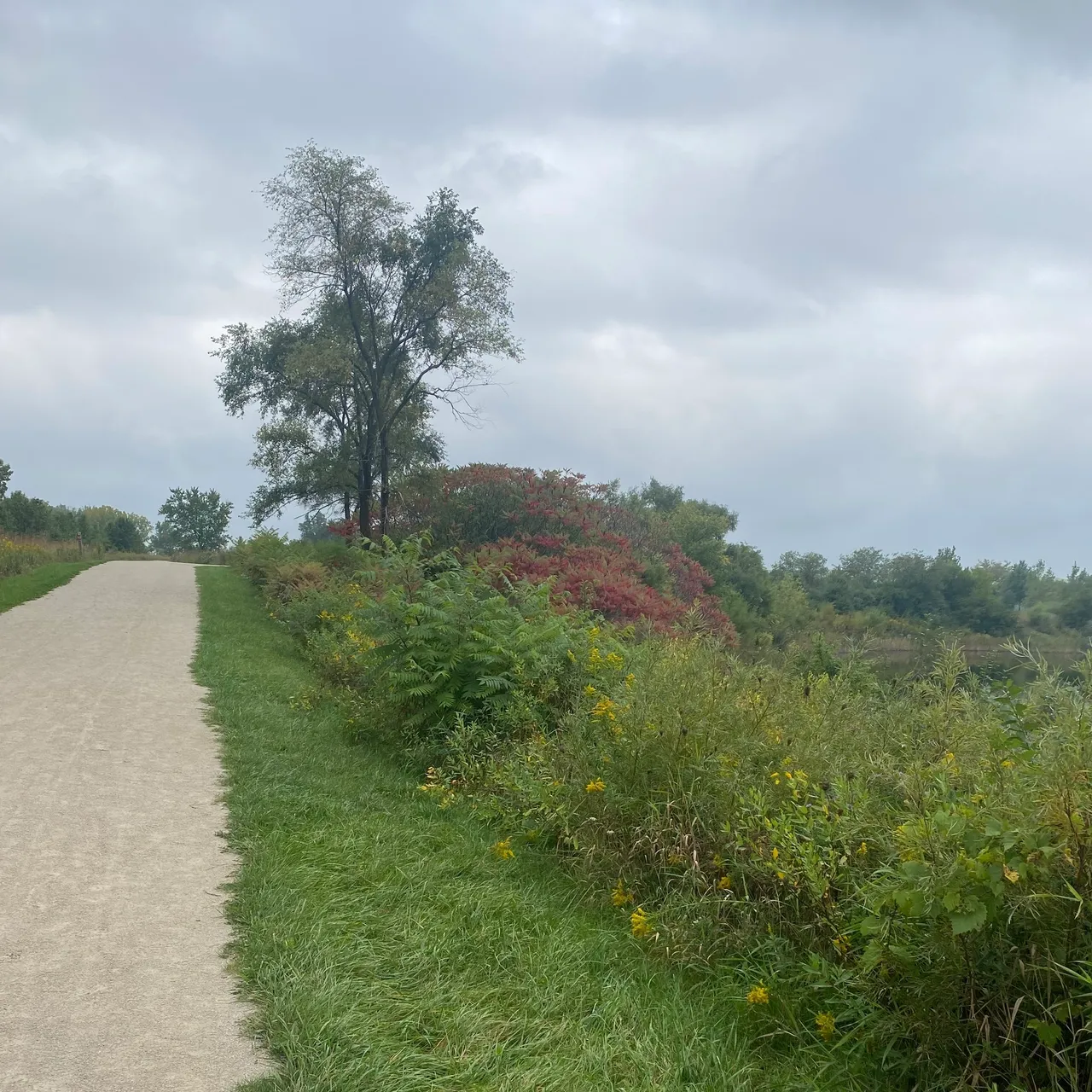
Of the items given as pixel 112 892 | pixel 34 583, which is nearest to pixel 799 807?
pixel 112 892

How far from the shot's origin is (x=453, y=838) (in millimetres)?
5848

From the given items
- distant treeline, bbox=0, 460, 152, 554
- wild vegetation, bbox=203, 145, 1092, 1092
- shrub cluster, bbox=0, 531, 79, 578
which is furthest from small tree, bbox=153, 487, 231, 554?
wild vegetation, bbox=203, 145, 1092, 1092

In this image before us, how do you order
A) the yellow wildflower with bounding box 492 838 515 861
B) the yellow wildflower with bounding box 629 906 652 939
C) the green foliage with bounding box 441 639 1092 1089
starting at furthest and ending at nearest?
the yellow wildflower with bounding box 492 838 515 861, the yellow wildflower with bounding box 629 906 652 939, the green foliage with bounding box 441 639 1092 1089

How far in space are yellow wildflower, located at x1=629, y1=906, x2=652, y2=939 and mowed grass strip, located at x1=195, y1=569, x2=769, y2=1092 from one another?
0.05 metres

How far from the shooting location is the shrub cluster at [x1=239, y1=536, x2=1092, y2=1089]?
2906mm

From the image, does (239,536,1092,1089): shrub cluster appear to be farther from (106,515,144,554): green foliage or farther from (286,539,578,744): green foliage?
(106,515,144,554): green foliage

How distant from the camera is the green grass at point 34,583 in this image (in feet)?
56.3

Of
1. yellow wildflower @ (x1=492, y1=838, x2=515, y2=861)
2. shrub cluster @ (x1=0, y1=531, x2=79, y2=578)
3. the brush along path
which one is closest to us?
the brush along path

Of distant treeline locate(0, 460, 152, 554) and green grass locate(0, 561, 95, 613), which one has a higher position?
distant treeline locate(0, 460, 152, 554)

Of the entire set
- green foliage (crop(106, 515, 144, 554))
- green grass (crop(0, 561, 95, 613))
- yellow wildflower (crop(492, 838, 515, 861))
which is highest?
green foliage (crop(106, 515, 144, 554))

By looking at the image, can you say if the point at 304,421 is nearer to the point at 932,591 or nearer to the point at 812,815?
the point at 932,591

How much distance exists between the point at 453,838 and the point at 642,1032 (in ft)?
8.20

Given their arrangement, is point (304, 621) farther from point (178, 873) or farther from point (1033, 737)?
point (1033, 737)

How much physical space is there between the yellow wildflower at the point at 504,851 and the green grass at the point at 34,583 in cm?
1304
